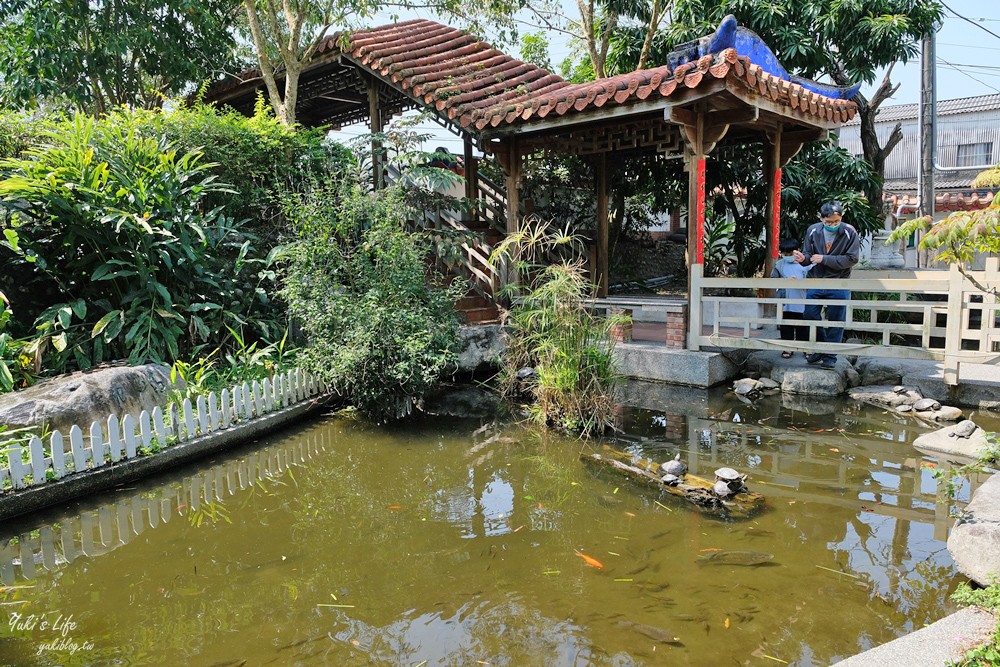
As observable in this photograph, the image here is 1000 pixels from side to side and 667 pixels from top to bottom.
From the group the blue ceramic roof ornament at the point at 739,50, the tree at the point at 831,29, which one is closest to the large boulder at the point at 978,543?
the blue ceramic roof ornament at the point at 739,50

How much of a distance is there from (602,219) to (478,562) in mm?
7148

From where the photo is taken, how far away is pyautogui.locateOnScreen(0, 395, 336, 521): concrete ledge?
15.0 ft

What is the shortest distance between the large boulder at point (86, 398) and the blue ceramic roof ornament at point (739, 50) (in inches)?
240

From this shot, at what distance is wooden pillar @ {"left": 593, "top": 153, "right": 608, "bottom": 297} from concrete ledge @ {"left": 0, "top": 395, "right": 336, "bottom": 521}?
4991 mm

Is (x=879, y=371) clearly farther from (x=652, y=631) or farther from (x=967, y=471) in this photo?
(x=652, y=631)

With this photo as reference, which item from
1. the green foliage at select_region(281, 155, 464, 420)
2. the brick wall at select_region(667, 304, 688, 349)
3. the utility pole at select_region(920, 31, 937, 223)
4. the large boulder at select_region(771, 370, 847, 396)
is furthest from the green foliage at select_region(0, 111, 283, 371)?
the utility pole at select_region(920, 31, 937, 223)

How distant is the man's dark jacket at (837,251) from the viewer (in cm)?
750

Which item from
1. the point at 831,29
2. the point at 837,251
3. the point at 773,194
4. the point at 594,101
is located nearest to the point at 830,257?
the point at 837,251

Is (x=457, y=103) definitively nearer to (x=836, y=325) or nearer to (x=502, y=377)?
(x=502, y=377)

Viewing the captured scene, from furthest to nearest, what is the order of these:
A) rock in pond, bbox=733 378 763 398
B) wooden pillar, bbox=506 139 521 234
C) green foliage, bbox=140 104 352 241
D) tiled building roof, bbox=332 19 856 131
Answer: wooden pillar, bbox=506 139 521 234 < green foliage, bbox=140 104 352 241 < rock in pond, bbox=733 378 763 398 < tiled building roof, bbox=332 19 856 131

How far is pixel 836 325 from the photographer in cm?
701

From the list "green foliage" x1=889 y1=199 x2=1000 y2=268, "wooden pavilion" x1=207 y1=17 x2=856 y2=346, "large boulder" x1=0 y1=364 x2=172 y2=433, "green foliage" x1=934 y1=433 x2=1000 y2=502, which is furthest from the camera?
"wooden pavilion" x1=207 y1=17 x2=856 y2=346

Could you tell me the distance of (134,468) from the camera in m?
5.20

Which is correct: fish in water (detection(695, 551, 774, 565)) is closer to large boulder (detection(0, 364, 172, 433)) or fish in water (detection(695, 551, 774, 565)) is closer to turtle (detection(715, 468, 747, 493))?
turtle (detection(715, 468, 747, 493))
